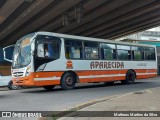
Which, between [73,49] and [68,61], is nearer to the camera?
[68,61]

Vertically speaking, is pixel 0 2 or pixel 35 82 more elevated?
pixel 0 2

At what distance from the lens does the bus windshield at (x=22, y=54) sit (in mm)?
16562

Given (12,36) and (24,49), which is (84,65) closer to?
(24,49)

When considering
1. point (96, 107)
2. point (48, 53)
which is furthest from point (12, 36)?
point (96, 107)

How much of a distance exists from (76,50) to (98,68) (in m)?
2.14

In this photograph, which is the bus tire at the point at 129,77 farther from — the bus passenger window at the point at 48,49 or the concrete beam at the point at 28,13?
the concrete beam at the point at 28,13

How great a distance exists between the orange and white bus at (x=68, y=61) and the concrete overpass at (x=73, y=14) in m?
3.30

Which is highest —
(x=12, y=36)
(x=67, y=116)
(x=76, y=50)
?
(x=12, y=36)

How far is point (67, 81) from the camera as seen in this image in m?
17.9

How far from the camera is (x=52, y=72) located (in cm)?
1695

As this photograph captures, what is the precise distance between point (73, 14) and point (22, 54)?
884 cm

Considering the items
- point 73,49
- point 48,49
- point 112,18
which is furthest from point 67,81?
point 112,18

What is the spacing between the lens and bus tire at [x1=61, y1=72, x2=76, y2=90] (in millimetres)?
17547

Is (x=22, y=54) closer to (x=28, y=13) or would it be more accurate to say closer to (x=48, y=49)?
(x=48, y=49)
